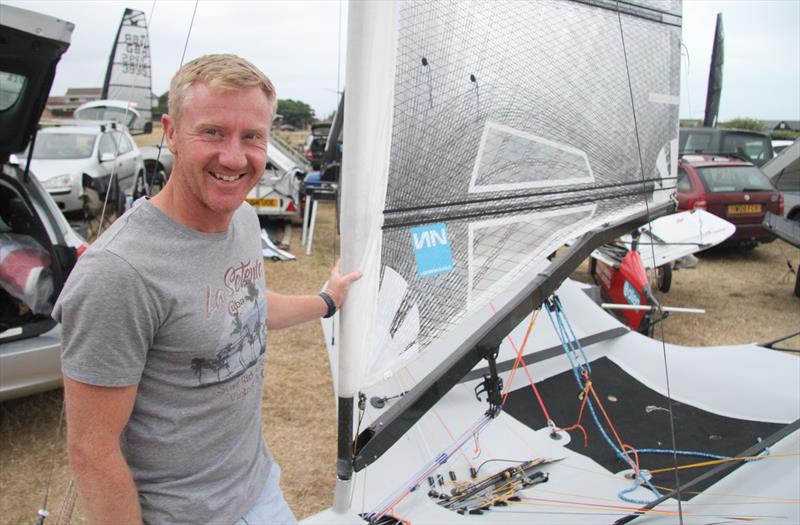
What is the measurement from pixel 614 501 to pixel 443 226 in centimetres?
116

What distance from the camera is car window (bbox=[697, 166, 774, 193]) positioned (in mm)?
6520

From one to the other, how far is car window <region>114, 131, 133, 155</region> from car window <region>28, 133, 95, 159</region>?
449mm

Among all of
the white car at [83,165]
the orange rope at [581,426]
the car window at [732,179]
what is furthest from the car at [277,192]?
the orange rope at [581,426]

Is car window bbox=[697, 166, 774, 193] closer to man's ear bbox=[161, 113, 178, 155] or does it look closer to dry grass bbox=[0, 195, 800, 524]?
dry grass bbox=[0, 195, 800, 524]

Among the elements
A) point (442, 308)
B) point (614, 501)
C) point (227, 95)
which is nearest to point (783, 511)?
point (614, 501)

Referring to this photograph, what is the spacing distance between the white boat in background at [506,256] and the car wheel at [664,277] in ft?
9.58

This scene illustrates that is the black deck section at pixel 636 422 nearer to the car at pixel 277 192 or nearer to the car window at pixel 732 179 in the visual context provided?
the car window at pixel 732 179

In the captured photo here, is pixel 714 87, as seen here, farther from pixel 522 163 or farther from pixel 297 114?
pixel 297 114

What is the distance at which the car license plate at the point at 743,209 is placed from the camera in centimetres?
641

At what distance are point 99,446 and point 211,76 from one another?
63 centimetres

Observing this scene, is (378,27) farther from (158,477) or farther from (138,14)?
(138,14)

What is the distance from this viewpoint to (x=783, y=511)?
4.55 ft

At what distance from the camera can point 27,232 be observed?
115 inches

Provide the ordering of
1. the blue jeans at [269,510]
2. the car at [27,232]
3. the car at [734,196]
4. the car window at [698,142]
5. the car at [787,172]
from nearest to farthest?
the blue jeans at [269,510] → the car at [27,232] → the car at [734,196] → the car at [787,172] → the car window at [698,142]
